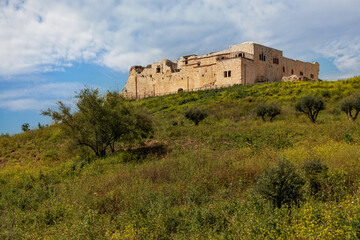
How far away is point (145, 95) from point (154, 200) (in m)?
43.9

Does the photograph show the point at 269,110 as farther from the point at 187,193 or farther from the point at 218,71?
the point at 218,71

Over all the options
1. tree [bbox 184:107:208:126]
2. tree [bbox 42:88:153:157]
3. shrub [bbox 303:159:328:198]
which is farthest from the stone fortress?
shrub [bbox 303:159:328:198]

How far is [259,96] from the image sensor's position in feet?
89.5

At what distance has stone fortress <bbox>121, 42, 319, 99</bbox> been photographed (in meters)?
37.4

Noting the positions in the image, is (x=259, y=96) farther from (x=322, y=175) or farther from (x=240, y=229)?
(x=240, y=229)

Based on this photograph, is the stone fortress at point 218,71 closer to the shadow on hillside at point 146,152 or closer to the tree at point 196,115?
the tree at point 196,115

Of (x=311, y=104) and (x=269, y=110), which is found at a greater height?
(x=311, y=104)

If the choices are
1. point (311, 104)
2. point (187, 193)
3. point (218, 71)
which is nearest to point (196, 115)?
point (311, 104)

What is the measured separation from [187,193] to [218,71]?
34071mm

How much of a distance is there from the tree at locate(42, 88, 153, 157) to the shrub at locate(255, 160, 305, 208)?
27.5 ft

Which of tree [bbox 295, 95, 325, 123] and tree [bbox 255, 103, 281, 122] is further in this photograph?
tree [bbox 255, 103, 281, 122]

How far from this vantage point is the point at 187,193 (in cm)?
651

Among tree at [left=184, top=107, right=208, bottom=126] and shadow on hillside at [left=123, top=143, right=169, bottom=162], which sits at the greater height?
tree at [left=184, top=107, right=208, bottom=126]

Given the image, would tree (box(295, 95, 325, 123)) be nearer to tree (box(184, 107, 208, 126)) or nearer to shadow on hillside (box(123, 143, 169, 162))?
tree (box(184, 107, 208, 126))
